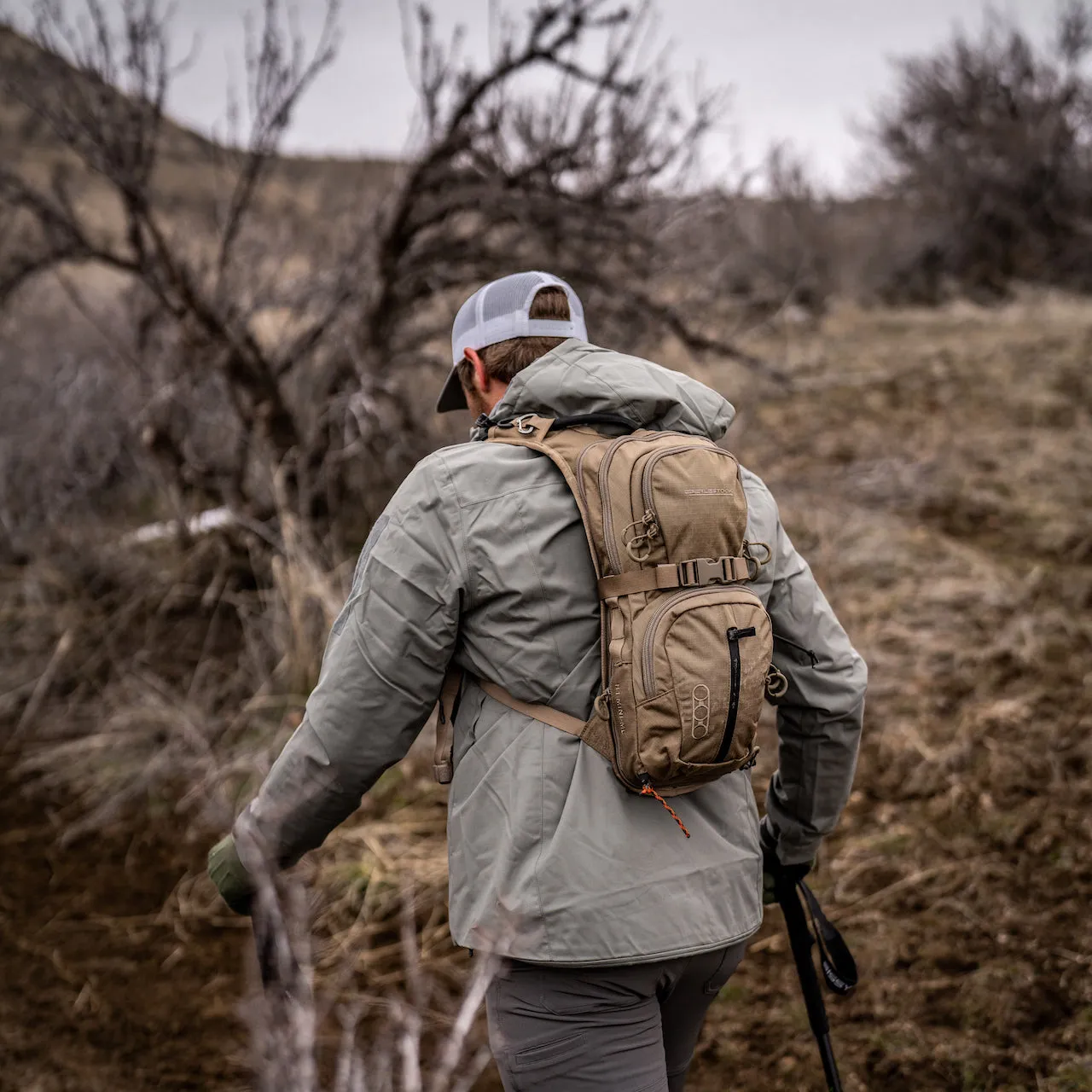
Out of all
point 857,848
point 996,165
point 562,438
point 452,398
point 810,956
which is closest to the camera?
point 562,438

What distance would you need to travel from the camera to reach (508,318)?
169 centimetres

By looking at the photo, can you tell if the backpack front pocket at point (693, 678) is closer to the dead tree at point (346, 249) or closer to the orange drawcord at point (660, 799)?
the orange drawcord at point (660, 799)

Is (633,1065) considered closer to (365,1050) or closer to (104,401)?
(365,1050)

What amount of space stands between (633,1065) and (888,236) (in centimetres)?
1801

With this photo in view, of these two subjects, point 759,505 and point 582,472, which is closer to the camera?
point 582,472

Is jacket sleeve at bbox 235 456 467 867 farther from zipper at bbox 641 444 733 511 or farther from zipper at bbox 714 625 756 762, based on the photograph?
zipper at bbox 714 625 756 762

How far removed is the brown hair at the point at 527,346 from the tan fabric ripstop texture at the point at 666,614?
0.22m

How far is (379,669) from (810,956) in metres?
1.23

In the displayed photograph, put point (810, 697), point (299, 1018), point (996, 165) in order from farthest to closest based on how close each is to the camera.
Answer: point (996, 165), point (810, 697), point (299, 1018)

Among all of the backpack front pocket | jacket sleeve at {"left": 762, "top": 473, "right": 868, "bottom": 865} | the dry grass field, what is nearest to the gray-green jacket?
the backpack front pocket

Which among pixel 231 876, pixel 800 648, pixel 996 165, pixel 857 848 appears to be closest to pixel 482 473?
pixel 800 648

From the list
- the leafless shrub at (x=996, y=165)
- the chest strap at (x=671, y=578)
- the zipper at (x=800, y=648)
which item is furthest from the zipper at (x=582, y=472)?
the leafless shrub at (x=996, y=165)

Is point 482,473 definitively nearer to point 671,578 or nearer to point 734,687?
point 671,578

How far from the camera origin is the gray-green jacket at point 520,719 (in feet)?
4.86
